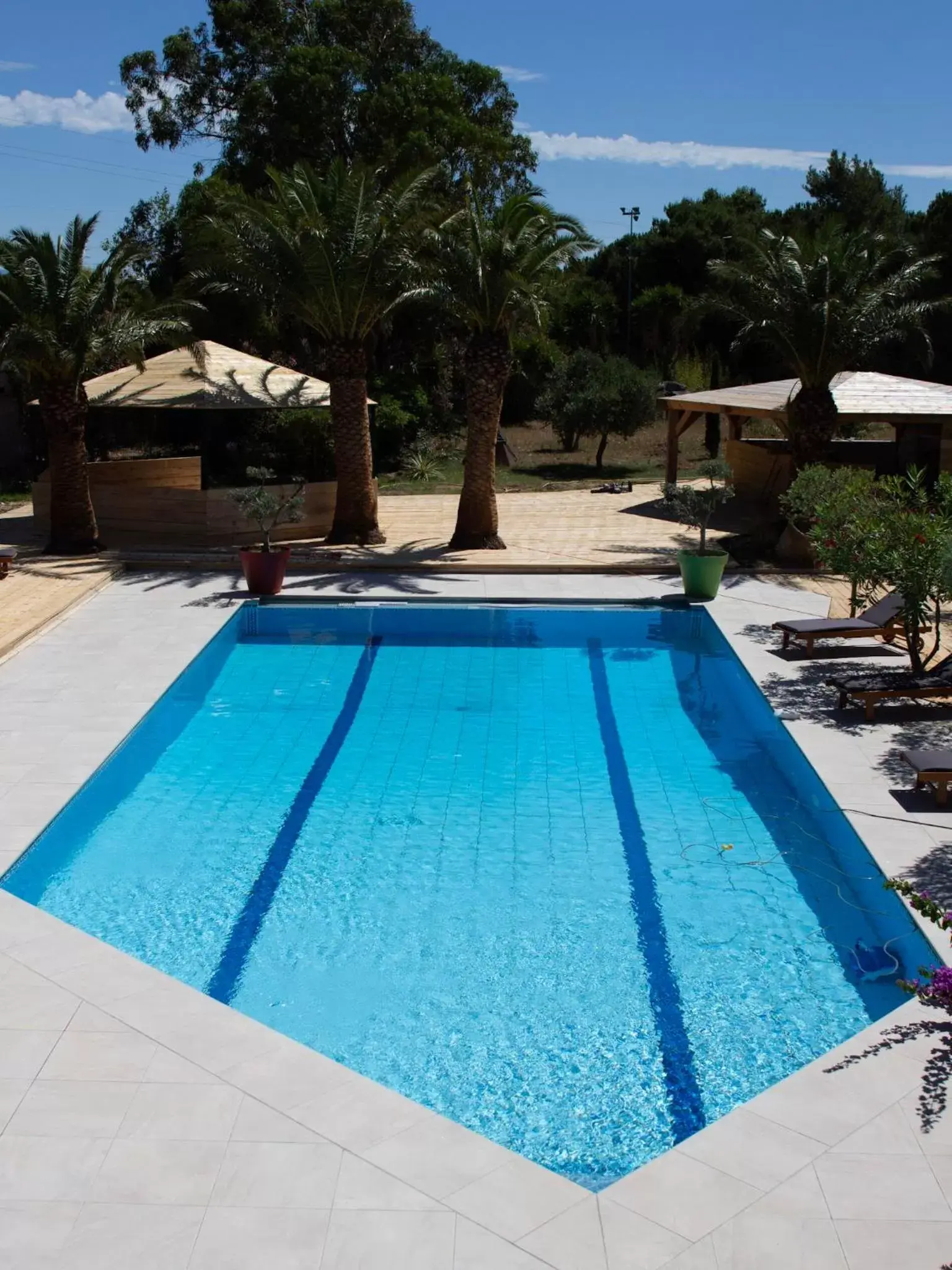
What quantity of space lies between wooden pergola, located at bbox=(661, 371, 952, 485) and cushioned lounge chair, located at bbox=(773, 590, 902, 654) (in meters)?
6.69

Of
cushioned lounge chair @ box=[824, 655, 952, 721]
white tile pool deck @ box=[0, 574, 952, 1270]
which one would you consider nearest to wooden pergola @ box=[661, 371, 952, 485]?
cushioned lounge chair @ box=[824, 655, 952, 721]

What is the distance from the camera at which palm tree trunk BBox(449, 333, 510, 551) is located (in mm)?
17438

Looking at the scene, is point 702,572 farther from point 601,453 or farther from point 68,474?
point 601,453

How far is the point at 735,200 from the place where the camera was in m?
48.5

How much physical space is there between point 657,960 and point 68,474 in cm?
1314

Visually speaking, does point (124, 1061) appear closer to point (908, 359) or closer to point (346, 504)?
point (346, 504)

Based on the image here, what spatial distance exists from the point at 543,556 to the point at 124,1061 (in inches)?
Answer: 515

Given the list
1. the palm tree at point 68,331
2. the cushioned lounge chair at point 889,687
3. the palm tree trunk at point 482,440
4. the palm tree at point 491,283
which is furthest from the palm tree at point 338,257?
the cushioned lounge chair at point 889,687

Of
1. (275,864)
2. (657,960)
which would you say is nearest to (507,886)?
(657,960)

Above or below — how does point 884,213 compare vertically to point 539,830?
above

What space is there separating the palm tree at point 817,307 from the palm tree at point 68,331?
854cm

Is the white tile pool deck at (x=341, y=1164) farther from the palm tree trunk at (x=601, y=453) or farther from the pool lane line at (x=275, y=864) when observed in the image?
the palm tree trunk at (x=601, y=453)

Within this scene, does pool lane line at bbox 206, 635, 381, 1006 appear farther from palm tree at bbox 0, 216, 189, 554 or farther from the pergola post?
the pergola post

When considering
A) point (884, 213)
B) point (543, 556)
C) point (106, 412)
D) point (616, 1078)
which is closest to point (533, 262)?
point (543, 556)
